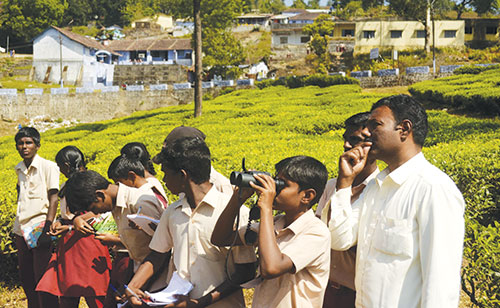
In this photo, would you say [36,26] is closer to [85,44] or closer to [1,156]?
[85,44]

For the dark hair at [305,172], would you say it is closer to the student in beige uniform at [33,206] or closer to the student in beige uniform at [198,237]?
the student in beige uniform at [198,237]

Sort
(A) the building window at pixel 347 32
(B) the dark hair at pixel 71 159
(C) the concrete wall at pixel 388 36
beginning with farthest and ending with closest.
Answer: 1. (A) the building window at pixel 347 32
2. (C) the concrete wall at pixel 388 36
3. (B) the dark hair at pixel 71 159

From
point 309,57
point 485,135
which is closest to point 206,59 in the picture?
point 309,57

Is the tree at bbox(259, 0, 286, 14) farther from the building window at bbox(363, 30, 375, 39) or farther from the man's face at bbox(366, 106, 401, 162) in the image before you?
the man's face at bbox(366, 106, 401, 162)

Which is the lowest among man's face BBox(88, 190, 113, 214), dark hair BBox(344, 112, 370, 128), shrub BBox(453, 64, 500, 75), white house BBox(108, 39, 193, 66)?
man's face BBox(88, 190, 113, 214)

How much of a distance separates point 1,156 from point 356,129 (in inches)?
391

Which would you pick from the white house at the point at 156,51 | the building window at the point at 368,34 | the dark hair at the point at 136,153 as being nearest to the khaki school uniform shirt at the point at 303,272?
the dark hair at the point at 136,153

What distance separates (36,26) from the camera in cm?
5741

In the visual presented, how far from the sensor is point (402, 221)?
2.49m

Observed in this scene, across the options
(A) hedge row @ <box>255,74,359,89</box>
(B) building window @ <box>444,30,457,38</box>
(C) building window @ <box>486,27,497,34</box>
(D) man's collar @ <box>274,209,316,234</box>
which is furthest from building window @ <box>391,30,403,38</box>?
(D) man's collar @ <box>274,209,316,234</box>

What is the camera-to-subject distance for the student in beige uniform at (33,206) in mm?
5234

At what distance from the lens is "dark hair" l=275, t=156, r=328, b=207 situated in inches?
119

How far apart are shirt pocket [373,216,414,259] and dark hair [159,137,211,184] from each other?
1202 mm

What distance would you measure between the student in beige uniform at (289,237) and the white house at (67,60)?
4401 cm
